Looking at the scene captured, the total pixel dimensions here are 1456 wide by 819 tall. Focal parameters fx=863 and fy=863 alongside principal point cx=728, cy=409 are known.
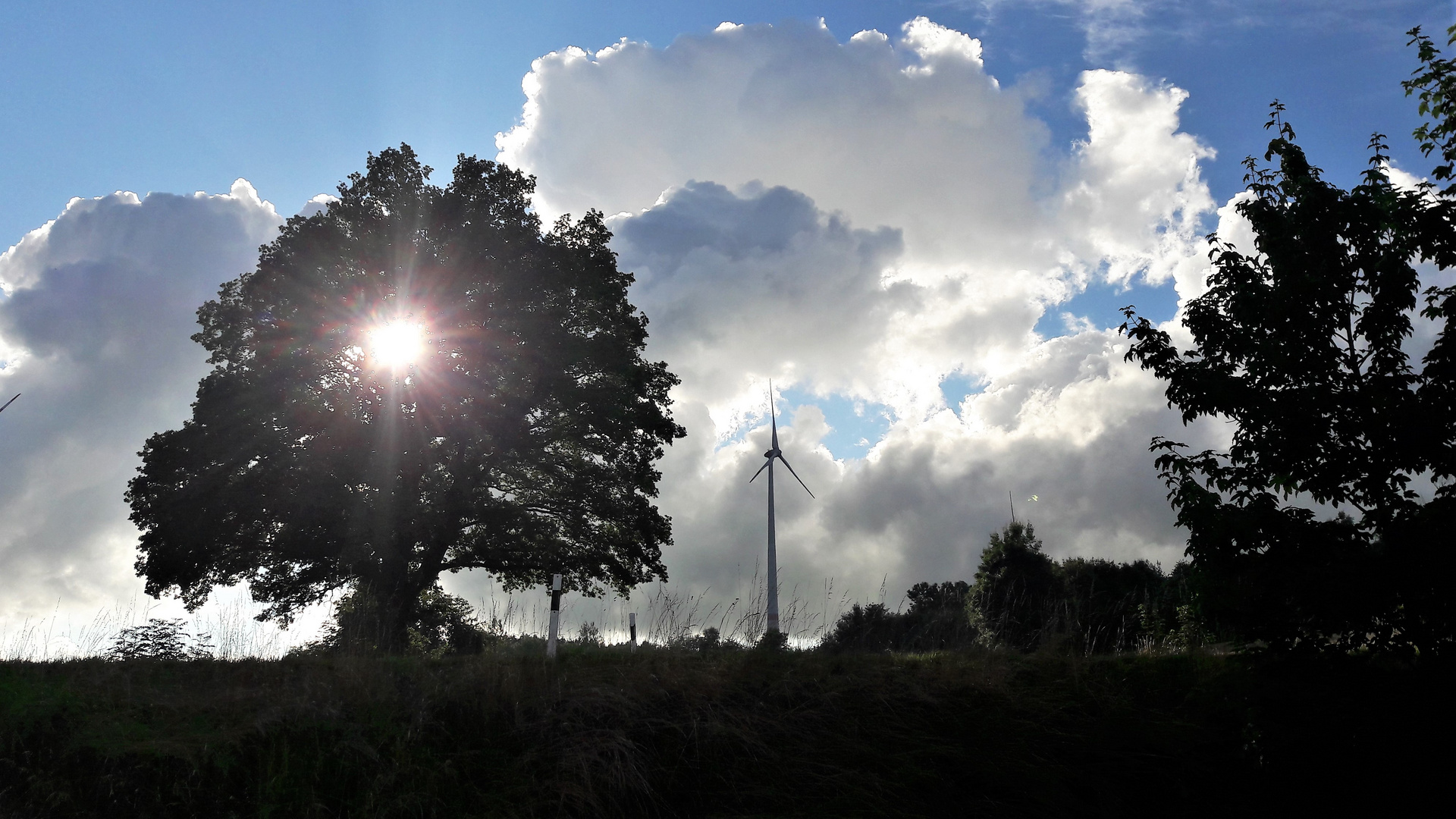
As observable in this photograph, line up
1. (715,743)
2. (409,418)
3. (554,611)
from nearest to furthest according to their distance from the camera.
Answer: (715,743)
(554,611)
(409,418)

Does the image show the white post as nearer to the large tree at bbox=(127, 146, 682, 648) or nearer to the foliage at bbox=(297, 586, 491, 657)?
the foliage at bbox=(297, 586, 491, 657)

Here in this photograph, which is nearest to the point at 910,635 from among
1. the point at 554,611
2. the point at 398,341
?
the point at 554,611

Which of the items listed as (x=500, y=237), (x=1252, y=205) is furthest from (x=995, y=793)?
(x=500, y=237)

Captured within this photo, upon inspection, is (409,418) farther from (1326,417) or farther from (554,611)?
(1326,417)

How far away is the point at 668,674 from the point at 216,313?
1935 centimetres

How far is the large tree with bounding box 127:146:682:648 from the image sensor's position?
65.3ft

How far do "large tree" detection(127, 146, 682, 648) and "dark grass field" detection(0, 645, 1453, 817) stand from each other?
1115 centimetres

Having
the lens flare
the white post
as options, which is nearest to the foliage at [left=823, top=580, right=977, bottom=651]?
the white post

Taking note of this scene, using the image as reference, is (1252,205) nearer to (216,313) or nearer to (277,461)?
(277,461)

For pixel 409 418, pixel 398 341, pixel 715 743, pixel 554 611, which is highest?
pixel 398 341

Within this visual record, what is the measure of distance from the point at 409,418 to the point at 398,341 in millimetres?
2187

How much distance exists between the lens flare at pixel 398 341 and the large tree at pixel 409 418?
47 millimetres

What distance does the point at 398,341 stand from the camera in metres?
22.1

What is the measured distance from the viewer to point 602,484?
73.3 feet
